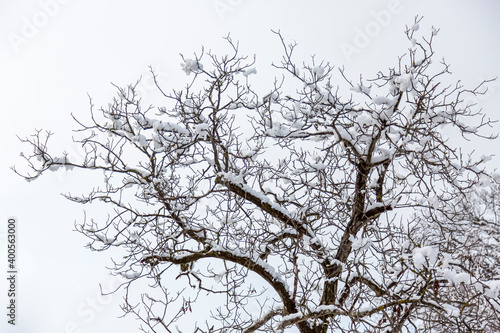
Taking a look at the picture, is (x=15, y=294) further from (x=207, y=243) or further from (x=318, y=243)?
(x=318, y=243)

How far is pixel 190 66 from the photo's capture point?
488cm

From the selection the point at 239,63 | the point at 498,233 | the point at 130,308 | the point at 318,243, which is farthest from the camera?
the point at 498,233

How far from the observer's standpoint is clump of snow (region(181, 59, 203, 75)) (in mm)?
4863

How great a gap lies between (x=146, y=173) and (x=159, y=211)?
1.91 ft

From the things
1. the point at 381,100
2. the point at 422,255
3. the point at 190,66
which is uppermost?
the point at 190,66

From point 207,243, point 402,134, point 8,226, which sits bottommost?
point 207,243

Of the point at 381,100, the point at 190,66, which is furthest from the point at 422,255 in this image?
the point at 190,66

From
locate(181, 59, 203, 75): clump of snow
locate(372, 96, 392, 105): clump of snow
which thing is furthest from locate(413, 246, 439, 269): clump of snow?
locate(181, 59, 203, 75): clump of snow

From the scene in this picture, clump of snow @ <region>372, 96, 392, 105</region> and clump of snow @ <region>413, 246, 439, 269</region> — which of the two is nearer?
clump of snow @ <region>413, 246, 439, 269</region>

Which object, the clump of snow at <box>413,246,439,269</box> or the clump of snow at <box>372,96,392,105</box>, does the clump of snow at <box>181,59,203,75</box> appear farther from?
the clump of snow at <box>413,246,439,269</box>

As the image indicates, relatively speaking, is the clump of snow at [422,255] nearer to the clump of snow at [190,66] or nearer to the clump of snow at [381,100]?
the clump of snow at [381,100]

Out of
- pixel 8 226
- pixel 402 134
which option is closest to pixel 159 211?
pixel 402 134

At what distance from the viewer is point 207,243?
5.71 m

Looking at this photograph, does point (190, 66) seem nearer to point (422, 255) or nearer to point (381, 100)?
point (381, 100)
